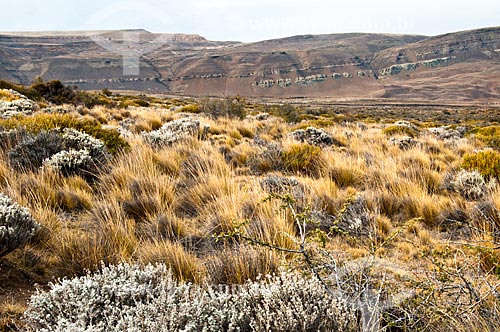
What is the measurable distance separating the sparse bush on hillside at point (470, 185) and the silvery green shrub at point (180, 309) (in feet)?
13.0

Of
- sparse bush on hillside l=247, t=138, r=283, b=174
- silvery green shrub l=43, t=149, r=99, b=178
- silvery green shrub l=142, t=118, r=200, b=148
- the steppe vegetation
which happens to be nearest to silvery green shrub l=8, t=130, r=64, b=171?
the steppe vegetation

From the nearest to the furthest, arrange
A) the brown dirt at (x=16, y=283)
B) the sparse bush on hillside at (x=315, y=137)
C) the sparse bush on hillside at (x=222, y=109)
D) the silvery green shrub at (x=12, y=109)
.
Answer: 1. the brown dirt at (x=16, y=283)
2. the silvery green shrub at (x=12, y=109)
3. the sparse bush on hillside at (x=315, y=137)
4. the sparse bush on hillside at (x=222, y=109)

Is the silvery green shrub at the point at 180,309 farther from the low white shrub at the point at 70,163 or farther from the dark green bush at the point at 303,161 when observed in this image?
the dark green bush at the point at 303,161

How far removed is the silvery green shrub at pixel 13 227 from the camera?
100 inches

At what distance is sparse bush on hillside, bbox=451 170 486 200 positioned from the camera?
485 cm

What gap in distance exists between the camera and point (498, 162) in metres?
5.89

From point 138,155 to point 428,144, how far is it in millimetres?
7532

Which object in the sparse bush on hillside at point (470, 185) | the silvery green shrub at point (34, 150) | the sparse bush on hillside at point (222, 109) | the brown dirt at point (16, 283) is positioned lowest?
the brown dirt at point (16, 283)

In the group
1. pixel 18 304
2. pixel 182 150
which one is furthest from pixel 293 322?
pixel 182 150

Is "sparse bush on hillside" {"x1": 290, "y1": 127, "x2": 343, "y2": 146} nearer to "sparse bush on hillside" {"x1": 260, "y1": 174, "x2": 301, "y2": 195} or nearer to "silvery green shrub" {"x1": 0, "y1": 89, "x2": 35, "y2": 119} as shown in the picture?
"sparse bush on hillside" {"x1": 260, "y1": 174, "x2": 301, "y2": 195}

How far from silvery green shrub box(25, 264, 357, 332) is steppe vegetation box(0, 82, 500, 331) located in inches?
0.4

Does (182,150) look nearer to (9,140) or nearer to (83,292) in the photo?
(9,140)

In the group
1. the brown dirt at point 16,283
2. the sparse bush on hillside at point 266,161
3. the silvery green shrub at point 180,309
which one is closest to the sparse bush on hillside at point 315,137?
the sparse bush on hillside at point 266,161

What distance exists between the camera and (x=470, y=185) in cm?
501
